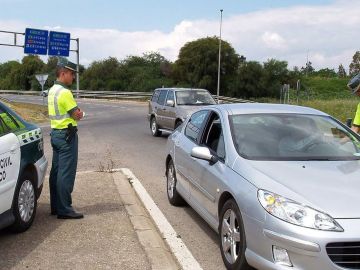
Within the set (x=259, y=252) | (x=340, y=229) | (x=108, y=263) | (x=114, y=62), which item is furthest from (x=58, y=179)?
(x=114, y=62)

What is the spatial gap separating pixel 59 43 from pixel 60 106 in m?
43.0

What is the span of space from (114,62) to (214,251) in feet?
283

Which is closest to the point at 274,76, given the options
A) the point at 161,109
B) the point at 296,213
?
the point at 161,109

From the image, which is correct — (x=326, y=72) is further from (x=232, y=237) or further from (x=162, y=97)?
(x=232, y=237)

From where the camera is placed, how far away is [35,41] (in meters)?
45.2

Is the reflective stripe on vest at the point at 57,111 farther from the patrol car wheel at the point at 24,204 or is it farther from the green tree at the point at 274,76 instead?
the green tree at the point at 274,76

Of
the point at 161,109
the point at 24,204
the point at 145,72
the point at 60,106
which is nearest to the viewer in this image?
the point at 24,204

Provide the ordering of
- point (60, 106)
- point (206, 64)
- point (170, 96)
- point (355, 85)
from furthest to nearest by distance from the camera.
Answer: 1. point (206, 64)
2. point (170, 96)
3. point (355, 85)
4. point (60, 106)

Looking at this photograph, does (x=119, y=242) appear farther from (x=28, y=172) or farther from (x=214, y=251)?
(x=28, y=172)

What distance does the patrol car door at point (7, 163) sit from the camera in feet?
16.3

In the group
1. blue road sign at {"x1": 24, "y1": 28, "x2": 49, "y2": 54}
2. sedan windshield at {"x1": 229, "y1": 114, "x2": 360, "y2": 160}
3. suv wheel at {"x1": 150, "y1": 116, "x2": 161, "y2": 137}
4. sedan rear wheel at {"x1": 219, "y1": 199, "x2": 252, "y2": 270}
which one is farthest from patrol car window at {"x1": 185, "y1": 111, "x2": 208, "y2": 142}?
blue road sign at {"x1": 24, "y1": 28, "x2": 49, "y2": 54}

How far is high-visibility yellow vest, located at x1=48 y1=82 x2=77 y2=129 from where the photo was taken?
593cm

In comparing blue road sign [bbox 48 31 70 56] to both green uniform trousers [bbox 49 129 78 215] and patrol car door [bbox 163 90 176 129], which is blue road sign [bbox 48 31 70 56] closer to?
patrol car door [bbox 163 90 176 129]

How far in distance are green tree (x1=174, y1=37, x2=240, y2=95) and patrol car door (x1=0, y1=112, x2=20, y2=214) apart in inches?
2388
